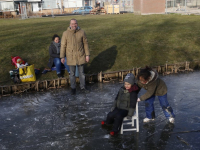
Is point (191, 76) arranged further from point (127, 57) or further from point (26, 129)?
point (26, 129)

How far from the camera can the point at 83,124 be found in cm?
626

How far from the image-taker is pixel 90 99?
8.11m

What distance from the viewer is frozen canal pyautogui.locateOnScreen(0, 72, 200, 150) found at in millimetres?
5277

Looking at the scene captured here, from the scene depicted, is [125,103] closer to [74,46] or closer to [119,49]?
[74,46]

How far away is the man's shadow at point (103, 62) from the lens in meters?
11.0

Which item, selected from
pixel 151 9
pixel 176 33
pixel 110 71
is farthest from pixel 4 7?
pixel 110 71

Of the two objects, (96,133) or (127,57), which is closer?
(96,133)

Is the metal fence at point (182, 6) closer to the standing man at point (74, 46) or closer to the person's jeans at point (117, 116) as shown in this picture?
the standing man at point (74, 46)

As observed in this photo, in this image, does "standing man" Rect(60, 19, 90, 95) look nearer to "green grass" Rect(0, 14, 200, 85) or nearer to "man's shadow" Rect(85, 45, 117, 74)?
"green grass" Rect(0, 14, 200, 85)

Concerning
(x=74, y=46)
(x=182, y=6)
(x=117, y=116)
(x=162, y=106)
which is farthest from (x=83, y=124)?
(x=182, y=6)

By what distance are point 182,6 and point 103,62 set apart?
74.6 feet

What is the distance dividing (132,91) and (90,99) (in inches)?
108

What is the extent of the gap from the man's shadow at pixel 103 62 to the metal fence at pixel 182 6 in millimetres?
19231

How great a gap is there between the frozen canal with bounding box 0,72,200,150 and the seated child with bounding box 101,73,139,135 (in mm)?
308
